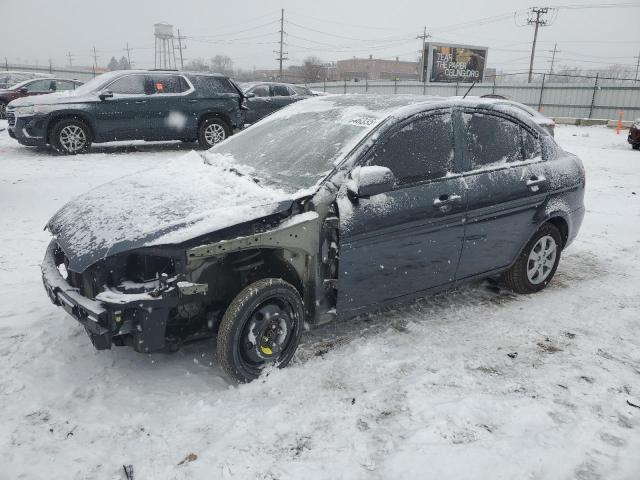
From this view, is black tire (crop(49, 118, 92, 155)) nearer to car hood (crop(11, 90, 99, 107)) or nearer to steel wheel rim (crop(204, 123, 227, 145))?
car hood (crop(11, 90, 99, 107))

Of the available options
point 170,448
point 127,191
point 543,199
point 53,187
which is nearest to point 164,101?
point 53,187

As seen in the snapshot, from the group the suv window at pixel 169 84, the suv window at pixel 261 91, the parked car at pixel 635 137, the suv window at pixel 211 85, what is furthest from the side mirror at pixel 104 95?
the parked car at pixel 635 137

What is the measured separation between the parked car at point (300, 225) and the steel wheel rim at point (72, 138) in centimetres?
688

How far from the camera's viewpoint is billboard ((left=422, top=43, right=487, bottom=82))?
3709 centimetres

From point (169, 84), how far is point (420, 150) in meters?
8.55

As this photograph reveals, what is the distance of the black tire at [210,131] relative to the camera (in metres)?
11.2

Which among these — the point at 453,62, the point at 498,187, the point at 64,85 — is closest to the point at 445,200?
the point at 498,187

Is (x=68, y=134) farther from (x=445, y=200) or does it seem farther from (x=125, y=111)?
(x=445, y=200)

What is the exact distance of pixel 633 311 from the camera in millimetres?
4258

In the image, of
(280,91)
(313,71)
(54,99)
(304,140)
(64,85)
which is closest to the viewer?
(304,140)

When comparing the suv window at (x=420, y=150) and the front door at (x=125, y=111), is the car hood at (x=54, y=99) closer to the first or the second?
the front door at (x=125, y=111)

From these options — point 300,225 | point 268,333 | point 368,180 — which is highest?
point 368,180

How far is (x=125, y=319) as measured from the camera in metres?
2.67

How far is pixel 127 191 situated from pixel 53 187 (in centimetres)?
488
